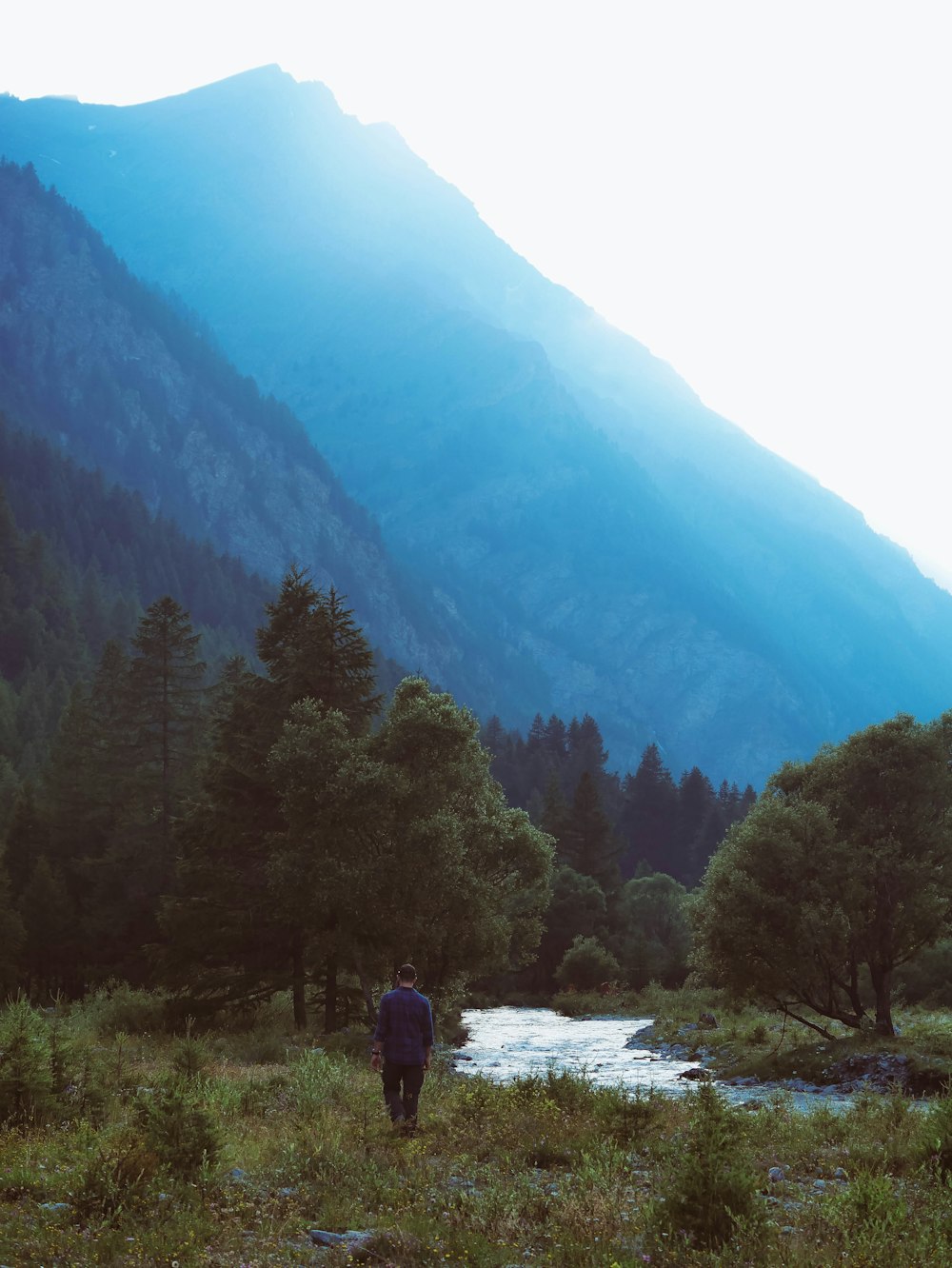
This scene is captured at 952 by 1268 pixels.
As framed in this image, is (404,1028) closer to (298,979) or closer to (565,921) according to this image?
(298,979)

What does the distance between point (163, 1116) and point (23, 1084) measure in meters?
3.59

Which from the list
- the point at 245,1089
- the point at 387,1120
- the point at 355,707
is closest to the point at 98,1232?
the point at 387,1120

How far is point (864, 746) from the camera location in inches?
1393

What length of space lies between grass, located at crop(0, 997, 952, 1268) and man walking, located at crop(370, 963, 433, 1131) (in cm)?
47

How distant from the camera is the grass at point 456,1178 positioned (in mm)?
9477

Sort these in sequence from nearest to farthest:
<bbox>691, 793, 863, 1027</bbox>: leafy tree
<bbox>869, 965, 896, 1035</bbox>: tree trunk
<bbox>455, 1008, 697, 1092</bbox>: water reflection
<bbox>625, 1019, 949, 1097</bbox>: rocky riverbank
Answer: <bbox>625, 1019, 949, 1097</bbox>: rocky riverbank < <bbox>691, 793, 863, 1027</bbox>: leafy tree < <bbox>869, 965, 896, 1035</bbox>: tree trunk < <bbox>455, 1008, 697, 1092</bbox>: water reflection

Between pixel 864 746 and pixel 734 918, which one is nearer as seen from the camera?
pixel 734 918

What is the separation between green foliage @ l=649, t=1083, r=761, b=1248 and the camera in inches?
390

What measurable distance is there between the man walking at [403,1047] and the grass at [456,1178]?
1.53ft

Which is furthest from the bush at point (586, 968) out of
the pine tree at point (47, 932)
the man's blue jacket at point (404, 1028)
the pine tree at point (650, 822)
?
the man's blue jacket at point (404, 1028)

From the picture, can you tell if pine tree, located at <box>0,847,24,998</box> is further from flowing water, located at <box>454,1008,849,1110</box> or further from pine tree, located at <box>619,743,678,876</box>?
pine tree, located at <box>619,743,678,876</box>

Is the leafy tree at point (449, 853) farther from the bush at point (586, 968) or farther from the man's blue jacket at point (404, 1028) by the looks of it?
the bush at point (586, 968)

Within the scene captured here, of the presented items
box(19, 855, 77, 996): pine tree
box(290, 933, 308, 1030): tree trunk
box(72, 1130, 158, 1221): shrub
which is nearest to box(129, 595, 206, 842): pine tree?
box(19, 855, 77, 996): pine tree

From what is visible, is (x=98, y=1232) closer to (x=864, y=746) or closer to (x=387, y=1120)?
(x=387, y=1120)
